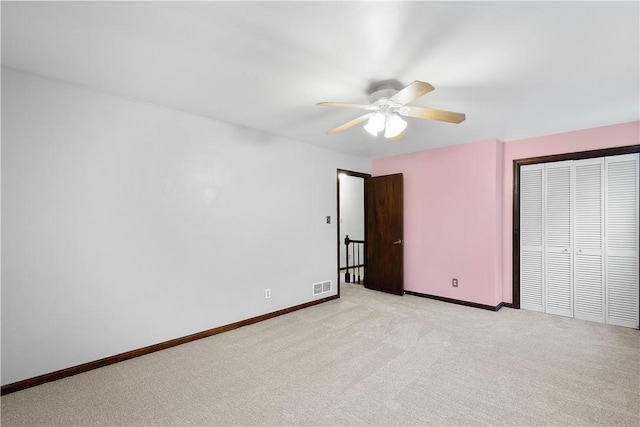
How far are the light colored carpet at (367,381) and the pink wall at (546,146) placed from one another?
1.06 m

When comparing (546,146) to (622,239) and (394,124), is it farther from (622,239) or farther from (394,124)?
(394,124)

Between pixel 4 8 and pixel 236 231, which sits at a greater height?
pixel 4 8

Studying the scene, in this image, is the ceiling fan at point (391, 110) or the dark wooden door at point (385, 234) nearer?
the ceiling fan at point (391, 110)

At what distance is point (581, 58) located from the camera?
6.57 ft

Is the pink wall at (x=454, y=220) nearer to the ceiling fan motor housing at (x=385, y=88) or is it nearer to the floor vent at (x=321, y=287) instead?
the floor vent at (x=321, y=287)

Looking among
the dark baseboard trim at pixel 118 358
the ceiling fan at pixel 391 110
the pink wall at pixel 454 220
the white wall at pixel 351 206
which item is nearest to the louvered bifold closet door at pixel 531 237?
the pink wall at pixel 454 220

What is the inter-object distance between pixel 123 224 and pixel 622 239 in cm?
524

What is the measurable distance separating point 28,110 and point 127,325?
6.09 ft

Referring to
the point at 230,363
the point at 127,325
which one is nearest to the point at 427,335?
the point at 230,363

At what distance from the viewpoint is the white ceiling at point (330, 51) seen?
5.12 feet

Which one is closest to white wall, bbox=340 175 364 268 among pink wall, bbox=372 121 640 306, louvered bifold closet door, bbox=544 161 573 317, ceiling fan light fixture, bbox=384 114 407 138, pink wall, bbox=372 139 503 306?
pink wall, bbox=372 139 503 306

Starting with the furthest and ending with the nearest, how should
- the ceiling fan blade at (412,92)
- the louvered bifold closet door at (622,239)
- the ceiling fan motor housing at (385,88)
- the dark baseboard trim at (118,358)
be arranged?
1. the louvered bifold closet door at (622,239)
2. the ceiling fan motor housing at (385,88)
3. the dark baseboard trim at (118,358)
4. the ceiling fan blade at (412,92)

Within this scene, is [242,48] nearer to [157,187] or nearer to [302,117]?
[302,117]

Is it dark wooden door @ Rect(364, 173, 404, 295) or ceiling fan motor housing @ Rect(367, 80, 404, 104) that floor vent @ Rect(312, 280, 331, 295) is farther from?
ceiling fan motor housing @ Rect(367, 80, 404, 104)
